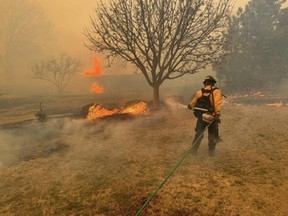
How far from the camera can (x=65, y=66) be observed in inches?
1677

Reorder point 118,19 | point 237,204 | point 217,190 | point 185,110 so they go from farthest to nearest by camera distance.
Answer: point 185,110 → point 118,19 → point 217,190 → point 237,204

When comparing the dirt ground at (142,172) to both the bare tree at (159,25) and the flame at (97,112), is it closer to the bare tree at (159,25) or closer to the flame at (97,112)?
the flame at (97,112)

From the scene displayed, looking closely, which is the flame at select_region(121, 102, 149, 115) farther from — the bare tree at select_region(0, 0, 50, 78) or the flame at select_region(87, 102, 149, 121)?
the bare tree at select_region(0, 0, 50, 78)

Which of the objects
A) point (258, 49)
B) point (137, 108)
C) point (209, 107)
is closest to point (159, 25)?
point (137, 108)

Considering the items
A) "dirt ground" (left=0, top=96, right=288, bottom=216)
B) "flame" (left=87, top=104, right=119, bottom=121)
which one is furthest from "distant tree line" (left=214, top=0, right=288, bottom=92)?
"dirt ground" (left=0, top=96, right=288, bottom=216)

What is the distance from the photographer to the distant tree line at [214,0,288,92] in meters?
31.4

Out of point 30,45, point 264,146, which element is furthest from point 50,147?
point 30,45

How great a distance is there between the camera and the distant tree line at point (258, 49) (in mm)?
31359

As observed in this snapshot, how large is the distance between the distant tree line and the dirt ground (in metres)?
23.2

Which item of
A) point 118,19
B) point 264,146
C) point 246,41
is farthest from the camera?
point 246,41

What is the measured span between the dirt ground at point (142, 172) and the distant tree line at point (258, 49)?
23.2 m

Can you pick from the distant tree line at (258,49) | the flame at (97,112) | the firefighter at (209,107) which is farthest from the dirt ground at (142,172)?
the distant tree line at (258,49)

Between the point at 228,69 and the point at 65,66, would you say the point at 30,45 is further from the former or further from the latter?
the point at 228,69

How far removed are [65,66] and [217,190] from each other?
40756 millimetres
